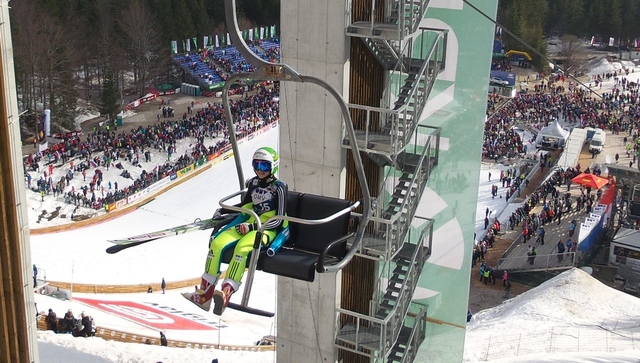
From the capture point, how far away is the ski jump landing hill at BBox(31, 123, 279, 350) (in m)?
23.0

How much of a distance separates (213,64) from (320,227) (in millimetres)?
61726

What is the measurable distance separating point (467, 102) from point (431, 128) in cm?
73

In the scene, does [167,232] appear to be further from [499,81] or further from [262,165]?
[499,81]

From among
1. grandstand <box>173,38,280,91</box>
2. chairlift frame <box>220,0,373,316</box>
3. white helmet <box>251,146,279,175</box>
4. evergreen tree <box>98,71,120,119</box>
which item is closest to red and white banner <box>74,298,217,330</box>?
white helmet <box>251,146,279,175</box>

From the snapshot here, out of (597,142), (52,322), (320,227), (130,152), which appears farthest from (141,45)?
(320,227)

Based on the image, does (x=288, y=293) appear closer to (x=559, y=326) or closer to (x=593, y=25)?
(x=559, y=326)

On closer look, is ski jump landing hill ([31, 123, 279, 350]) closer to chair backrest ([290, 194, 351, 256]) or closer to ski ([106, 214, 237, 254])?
chair backrest ([290, 194, 351, 256])

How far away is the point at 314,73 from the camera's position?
11.6 m

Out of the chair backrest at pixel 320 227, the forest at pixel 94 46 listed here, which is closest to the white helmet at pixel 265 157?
the chair backrest at pixel 320 227

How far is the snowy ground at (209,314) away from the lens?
1866 cm

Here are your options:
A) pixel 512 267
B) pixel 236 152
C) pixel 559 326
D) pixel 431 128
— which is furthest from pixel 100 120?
pixel 236 152

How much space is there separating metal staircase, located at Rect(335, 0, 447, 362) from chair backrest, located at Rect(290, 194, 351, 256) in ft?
5.43

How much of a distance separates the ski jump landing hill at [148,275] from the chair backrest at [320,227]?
40.6 ft

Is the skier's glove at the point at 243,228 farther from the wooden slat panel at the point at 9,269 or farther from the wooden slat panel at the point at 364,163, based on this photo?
the wooden slat panel at the point at 364,163
